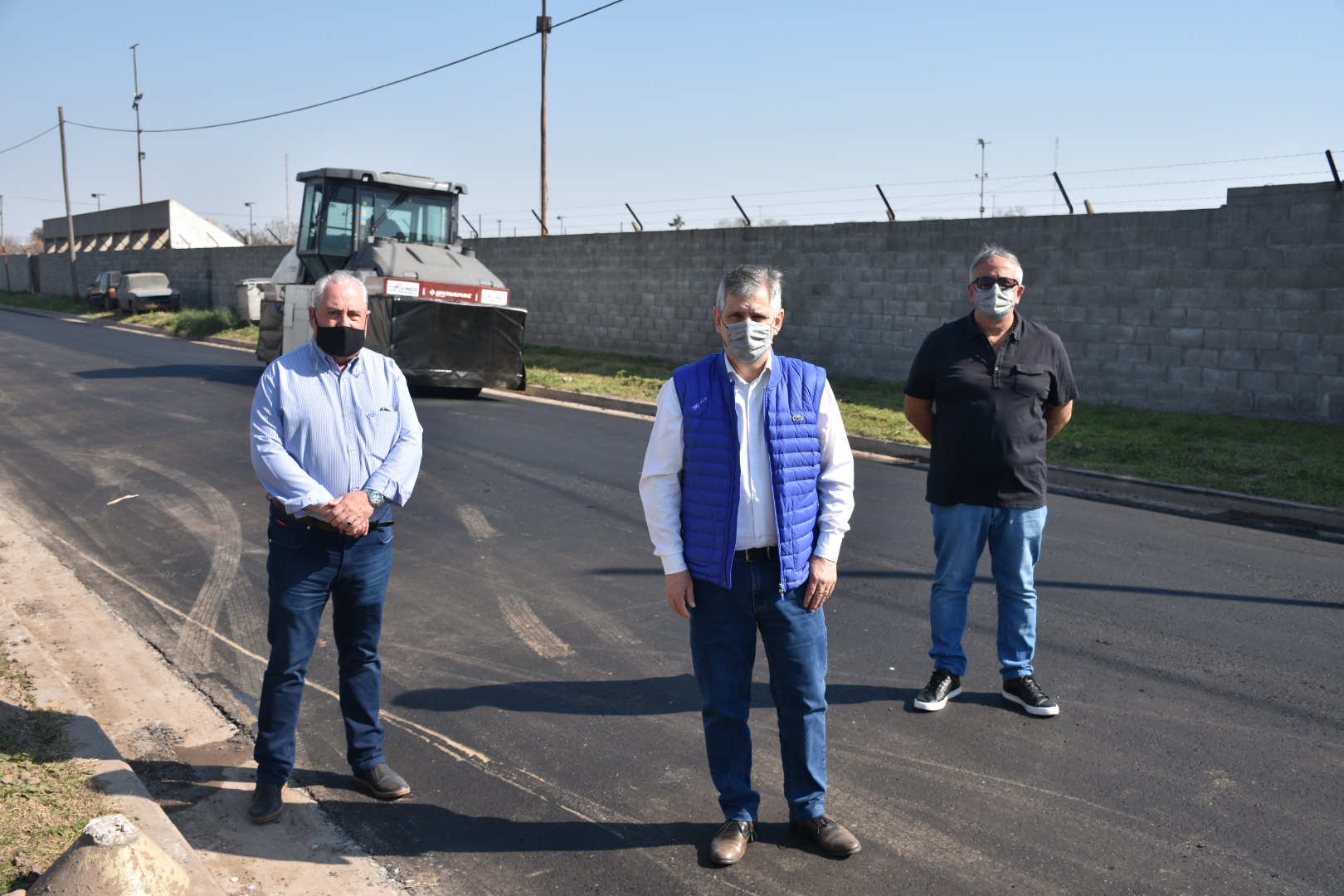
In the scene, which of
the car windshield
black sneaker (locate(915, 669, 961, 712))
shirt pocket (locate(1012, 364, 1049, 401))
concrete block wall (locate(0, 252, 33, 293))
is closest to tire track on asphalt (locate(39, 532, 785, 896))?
black sneaker (locate(915, 669, 961, 712))

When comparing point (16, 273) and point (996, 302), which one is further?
point (16, 273)

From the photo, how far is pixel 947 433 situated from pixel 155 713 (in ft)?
12.1

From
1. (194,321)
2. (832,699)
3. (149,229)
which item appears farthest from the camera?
(149,229)

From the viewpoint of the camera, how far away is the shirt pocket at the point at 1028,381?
4.57 metres

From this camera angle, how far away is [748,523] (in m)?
3.34

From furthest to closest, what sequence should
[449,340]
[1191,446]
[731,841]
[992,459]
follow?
[449,340] < [1191,446] < [992,459] < [731,841]

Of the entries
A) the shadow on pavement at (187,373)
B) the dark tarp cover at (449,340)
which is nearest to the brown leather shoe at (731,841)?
the dark tarp cover at (449,340)

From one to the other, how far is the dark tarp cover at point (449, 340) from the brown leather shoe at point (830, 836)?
470 inches

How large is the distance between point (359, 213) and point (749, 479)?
14.7 meters

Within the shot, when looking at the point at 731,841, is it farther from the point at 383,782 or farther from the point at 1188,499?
the point at 1188,499

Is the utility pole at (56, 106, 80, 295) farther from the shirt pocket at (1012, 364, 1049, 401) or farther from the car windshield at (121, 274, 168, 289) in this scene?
the shirt pocket at (1012, 364, 1049, 401)

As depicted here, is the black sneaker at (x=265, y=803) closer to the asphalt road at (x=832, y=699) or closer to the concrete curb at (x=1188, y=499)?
the asphalt road at (x=832, y=699)

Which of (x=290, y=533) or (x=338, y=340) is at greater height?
(x=338, y=340)

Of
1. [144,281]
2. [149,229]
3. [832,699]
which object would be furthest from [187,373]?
[149,229]
